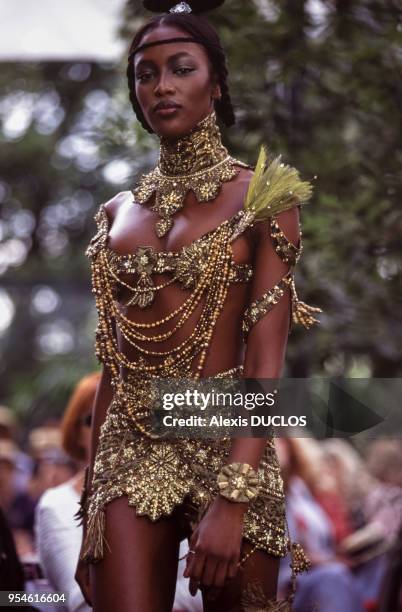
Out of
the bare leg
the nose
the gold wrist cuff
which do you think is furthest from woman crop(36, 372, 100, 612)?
the nose

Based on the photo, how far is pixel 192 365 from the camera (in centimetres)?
379

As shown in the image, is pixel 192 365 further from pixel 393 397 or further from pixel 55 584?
pixel 55 584

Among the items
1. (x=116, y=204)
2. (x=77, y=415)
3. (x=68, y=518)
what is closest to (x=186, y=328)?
(x=116, y=204)

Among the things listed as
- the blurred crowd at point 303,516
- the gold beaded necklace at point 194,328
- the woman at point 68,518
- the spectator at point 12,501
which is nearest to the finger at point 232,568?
the gold beaded necklace at point 194,328

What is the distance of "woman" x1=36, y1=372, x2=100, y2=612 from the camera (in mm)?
5121

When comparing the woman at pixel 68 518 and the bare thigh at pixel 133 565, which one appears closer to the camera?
the bare thigh at pixel 133 565

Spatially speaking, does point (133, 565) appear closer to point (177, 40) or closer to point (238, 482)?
point (238, 482)

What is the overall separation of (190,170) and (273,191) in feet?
1.13

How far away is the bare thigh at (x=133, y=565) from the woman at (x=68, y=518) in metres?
1.34

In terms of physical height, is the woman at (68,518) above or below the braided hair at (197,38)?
below

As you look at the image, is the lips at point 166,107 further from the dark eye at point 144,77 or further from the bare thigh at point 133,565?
the bare thigh at point 133,565

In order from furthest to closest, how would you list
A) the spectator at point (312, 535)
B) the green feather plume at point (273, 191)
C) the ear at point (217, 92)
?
the spectator at point (312, 535)
the ear at point (217, 92)
the green feather plume at point (273, 191)

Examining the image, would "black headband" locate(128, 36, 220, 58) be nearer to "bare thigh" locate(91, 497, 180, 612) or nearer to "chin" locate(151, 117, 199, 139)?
"chin" locate(151, 117, 199, 139)

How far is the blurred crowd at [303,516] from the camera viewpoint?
5.33m
